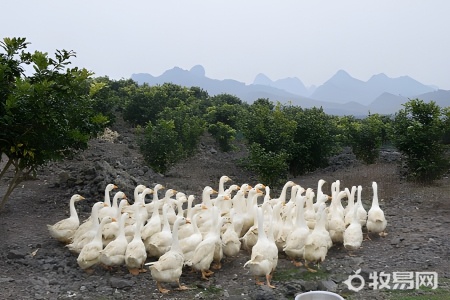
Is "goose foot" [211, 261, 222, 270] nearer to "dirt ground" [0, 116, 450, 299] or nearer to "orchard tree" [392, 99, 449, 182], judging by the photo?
"dirt ground" [0, 116, 450, 299]

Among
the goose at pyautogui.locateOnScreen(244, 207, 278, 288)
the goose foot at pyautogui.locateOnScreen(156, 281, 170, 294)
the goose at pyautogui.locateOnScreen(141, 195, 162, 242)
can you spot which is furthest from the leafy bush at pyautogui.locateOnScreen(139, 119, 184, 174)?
the goose foot at pyautogui.locateOnScreen(156, 281, 170, 294)

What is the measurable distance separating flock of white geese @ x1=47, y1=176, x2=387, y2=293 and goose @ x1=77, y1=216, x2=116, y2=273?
0.05 ft

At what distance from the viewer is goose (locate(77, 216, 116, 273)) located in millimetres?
7336

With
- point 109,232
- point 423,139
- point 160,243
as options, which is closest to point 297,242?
point 160,243

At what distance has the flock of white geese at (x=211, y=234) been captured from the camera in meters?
7.25

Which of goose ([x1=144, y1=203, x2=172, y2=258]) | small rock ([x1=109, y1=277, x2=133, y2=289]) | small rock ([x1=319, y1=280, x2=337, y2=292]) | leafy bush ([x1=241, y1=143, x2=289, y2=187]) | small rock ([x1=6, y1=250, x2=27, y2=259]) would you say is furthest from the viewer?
leafy bush ([x1=241, y1=143, x2=289, y2=187])

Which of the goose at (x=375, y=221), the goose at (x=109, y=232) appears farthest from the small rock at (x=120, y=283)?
the goose at (x=375, y=221)

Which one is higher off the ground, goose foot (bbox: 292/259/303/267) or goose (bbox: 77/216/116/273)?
goose (bbox: 77/216/116/273)

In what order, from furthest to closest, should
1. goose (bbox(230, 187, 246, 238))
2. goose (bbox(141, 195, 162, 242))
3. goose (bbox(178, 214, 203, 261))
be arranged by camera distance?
goose (bbox(230, 187, 246, 238)) → goose (bbox(141, 195, 162, 242)) → goose (bbox(178, 214, 203, 261))

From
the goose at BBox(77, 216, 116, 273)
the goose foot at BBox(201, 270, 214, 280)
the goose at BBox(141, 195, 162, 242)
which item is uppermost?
the goose at BBox(141, 195, 162, 242)

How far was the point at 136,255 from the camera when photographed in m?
7.29

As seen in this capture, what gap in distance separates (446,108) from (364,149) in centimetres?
430

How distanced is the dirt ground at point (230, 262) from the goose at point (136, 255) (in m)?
0.13

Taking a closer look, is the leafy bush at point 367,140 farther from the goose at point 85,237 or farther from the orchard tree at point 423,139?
the goose at point 85,237
